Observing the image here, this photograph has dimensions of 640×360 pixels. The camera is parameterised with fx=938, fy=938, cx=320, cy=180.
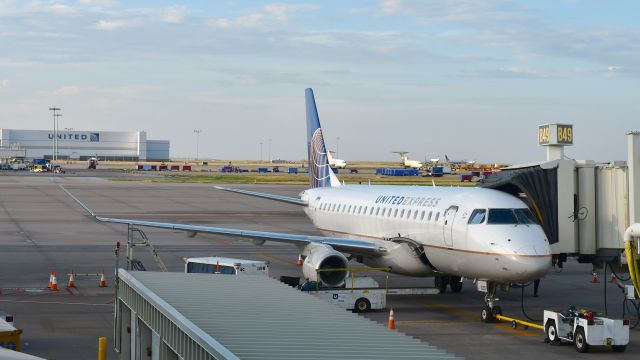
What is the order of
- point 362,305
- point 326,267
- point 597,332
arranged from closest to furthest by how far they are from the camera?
point 597,332 → point 362,305 → point 326,267

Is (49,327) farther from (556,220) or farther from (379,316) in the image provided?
(556,220)

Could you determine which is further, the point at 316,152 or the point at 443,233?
the point at 316,152

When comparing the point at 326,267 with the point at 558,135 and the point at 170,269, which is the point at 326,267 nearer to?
the point at 558,135

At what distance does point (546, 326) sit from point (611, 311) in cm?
662

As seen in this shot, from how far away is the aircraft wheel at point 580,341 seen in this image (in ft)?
80.2

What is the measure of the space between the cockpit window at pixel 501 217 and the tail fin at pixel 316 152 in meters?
18.1

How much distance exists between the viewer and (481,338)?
25859 millimetres

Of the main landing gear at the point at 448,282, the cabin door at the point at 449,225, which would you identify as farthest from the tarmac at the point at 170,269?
the cabin door at the point at 449,225

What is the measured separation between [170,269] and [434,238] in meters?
15.2

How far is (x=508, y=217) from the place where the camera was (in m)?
27.6

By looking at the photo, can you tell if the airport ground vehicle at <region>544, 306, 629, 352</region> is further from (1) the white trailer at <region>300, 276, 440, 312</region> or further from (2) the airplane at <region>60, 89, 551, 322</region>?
(1) the white trailer at <region>300, 276, 440, 312</region>

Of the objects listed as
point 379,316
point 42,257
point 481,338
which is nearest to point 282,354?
point 481,338

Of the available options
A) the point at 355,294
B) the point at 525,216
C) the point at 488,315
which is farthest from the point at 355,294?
the point at 525,216

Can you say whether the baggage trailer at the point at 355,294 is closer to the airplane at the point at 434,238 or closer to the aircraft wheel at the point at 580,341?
the airplane at the point at 434,238
